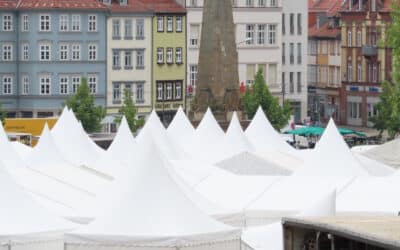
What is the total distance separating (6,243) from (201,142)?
2586 centimetres

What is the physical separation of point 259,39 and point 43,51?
15885 millimetres

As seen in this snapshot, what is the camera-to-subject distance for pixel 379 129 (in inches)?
4299

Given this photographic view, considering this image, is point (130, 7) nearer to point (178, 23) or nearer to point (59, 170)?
point (178, 23)

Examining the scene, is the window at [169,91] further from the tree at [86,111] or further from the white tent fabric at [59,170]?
the white tent fabric at [59,170]

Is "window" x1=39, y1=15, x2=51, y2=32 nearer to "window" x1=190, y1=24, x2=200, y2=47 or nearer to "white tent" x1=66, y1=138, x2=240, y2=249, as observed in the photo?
"window" x1=190, y1=24, x2=200, y2=47

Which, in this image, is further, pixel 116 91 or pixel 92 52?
pixel 116 91

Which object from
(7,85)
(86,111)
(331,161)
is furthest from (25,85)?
(331,161)

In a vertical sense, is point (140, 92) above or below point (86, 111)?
above

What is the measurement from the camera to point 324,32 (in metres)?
140

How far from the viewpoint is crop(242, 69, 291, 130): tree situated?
104 meters

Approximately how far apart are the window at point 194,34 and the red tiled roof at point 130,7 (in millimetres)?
3859

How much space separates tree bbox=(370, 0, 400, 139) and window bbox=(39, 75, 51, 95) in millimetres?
16156

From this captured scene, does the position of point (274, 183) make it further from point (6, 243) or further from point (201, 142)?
point (201, 142)

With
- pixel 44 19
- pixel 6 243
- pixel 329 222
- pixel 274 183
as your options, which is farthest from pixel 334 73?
pixel 329 222
